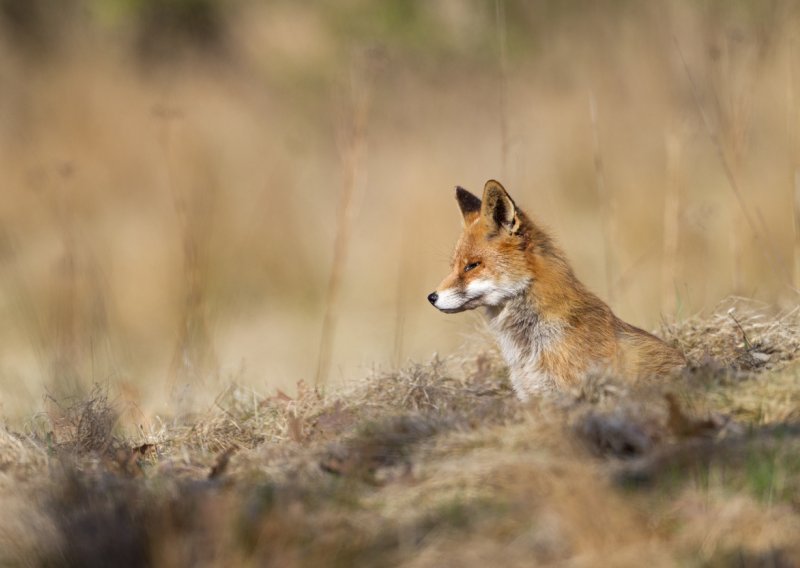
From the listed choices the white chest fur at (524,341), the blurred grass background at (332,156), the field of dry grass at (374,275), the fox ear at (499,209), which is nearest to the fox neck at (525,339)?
the white chest fur at (524,341)

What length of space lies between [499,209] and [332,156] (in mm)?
8014

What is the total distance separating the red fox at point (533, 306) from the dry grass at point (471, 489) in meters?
0.72

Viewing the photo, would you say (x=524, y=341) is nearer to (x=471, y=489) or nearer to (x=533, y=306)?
(x=533, y=306)

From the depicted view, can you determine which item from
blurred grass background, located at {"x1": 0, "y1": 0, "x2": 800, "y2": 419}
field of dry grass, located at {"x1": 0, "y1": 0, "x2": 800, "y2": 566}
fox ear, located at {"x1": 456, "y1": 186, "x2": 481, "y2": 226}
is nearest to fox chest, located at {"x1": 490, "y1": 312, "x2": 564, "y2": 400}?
field of dry grass, located at {"x1": 0, "y1": 0, "x2": 800, "y2": 566}

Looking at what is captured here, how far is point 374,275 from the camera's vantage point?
11.9m

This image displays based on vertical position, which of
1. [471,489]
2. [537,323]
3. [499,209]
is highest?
[499,209]

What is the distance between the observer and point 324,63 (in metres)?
14.5

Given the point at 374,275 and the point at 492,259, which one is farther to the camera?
the point at 374,275

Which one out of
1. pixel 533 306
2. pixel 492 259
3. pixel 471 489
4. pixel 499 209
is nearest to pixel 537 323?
pixel 533 306

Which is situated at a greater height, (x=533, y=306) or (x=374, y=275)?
(x=374, y=275)

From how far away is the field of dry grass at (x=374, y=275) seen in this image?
120 inches

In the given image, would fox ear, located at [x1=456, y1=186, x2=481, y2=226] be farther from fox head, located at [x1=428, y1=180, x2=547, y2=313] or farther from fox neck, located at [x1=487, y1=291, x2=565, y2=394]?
fox neck, located at [x1=487, y1=291, x2=565, y2=394]

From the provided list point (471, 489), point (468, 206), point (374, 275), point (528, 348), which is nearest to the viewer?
point (471, 489)

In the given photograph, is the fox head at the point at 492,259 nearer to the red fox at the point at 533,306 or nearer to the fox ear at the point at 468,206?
the red fox at the point at 533,306
